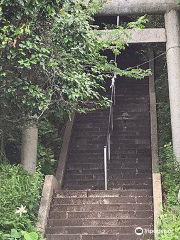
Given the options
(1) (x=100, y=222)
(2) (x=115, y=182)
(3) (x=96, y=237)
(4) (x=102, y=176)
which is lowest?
(3) (x=96, y=237)

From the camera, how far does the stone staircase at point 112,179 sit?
6.94 metres

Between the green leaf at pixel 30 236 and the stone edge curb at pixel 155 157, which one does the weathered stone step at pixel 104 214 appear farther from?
the green leaf at pixel 30 236

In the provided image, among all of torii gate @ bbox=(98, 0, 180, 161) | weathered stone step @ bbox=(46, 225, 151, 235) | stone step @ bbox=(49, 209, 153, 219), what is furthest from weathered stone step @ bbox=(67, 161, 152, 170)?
weathered stone step @ bbox=(46, 225, 151, 235)

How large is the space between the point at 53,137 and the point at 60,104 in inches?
154

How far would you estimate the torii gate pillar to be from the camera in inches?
337

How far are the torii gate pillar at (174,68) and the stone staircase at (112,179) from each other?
134 cm

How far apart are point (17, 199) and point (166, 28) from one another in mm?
4967

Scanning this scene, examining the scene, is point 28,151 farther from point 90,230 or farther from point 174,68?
point 174,68

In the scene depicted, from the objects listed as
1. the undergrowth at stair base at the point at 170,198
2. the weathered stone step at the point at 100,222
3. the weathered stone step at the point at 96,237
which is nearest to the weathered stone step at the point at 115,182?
the undergrowth at stair base at the point at 170,198

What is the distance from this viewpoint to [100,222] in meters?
7.05

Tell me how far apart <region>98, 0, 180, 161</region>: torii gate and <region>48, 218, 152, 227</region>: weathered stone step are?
2.68 meters

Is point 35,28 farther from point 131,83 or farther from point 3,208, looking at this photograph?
point 131,83

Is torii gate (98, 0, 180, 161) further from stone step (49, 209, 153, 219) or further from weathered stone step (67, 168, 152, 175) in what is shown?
stone step (49, 209, 153, 219)

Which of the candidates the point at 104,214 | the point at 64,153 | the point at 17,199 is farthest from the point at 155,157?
the point at 17,199
